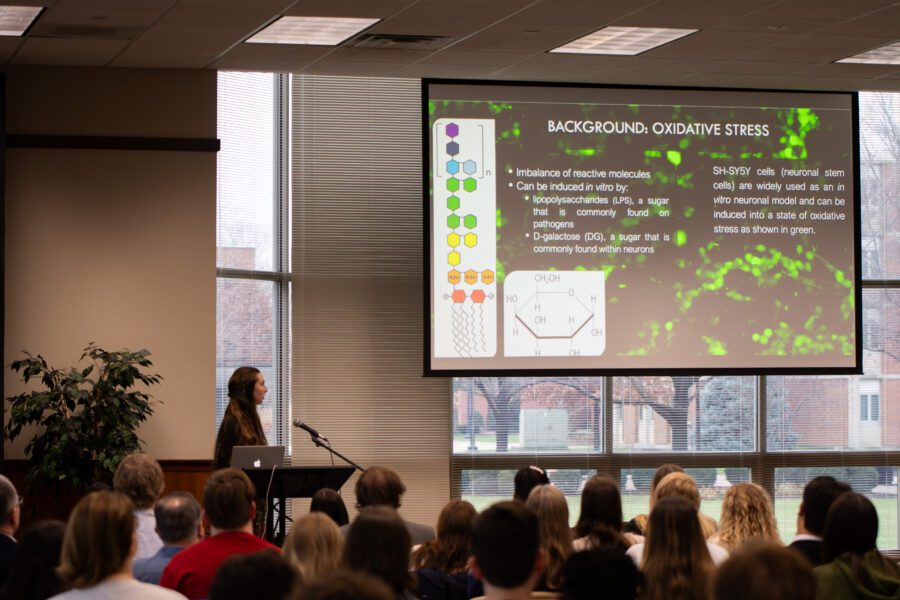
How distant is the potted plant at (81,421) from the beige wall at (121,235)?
431mm

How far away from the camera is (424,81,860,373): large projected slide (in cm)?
839

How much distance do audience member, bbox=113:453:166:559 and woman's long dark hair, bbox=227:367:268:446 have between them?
2279 millimetres

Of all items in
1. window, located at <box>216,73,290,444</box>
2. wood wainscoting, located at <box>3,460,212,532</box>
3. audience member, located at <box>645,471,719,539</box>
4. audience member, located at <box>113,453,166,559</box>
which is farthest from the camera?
window, located at <box>216,73,290,444</box>

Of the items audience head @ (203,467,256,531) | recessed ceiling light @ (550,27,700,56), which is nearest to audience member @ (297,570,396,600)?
audience head @ (203,467,256,531)

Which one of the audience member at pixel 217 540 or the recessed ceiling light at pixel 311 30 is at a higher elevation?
the recessed ceiling light at pixel 311 30

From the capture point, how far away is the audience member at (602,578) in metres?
2.42

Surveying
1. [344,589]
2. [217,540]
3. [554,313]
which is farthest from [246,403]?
[344,589]

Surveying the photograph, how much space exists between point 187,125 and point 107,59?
0.67m

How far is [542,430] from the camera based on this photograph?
368 inches

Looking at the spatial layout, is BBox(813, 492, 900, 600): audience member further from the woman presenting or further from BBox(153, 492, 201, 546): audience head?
the woman presenting

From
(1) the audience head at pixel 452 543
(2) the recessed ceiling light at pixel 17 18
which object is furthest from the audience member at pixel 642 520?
(2) the recessed ceiling light at pixel 17 18

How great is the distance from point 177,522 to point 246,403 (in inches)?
126

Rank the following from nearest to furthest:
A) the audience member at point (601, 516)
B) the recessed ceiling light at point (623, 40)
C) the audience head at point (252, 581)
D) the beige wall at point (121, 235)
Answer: the audience head at point (252, 581) < the audience member at point (601, 516) < the recessed ceiling light at point (623, 40) < the beige wall at point (121, 235)

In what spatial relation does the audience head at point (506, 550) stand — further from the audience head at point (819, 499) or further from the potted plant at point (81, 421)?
the potted plant at point (81, 421)
